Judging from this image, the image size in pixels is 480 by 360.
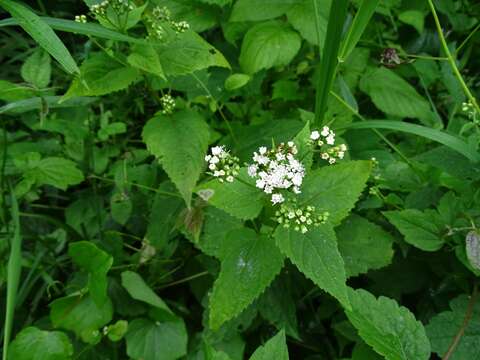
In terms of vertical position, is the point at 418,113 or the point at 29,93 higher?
the point at 29,93

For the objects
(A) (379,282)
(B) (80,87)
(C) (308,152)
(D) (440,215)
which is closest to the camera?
(C) (308,152)

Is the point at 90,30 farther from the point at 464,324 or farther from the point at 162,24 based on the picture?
the point at 464,324

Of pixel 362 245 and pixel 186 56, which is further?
pixel 362 245

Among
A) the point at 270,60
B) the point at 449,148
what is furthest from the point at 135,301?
the point at 449,148

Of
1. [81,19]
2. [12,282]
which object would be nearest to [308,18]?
[81,19]

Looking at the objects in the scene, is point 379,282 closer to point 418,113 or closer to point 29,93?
point 418,113

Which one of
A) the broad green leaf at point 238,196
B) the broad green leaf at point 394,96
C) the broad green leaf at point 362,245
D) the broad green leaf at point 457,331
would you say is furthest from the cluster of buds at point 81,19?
the broad green leaf at point 457,331

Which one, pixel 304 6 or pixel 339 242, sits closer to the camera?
pixel 339 242
